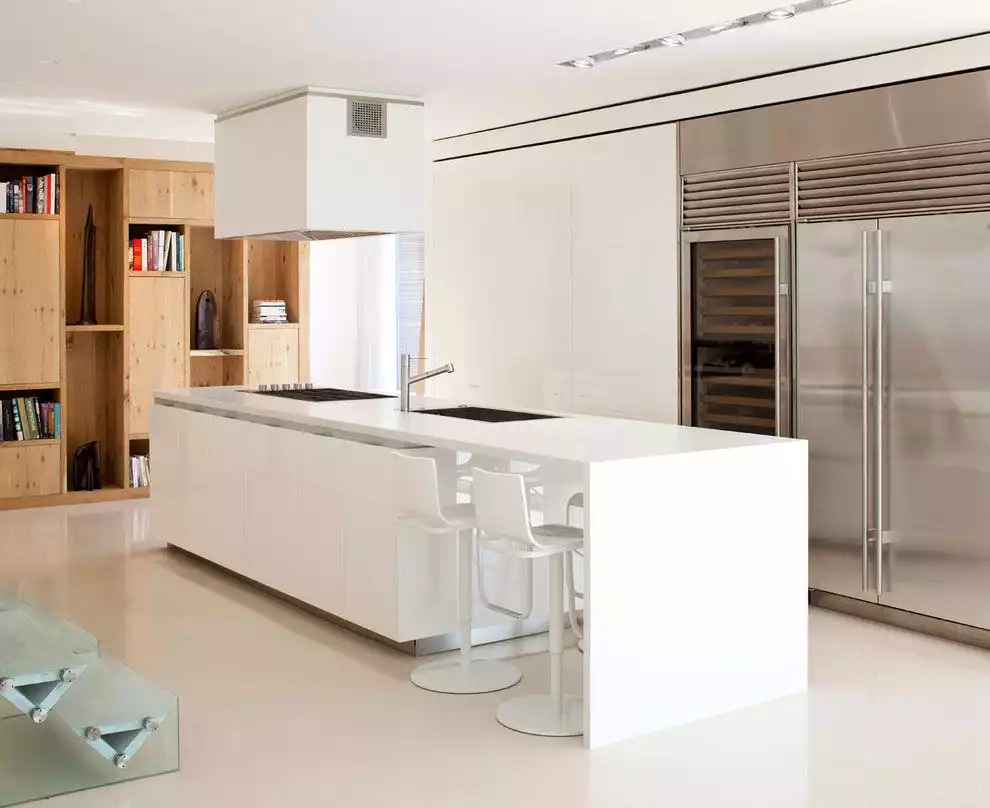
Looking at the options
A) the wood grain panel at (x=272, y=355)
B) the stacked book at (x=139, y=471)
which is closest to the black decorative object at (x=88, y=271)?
the stacked book at (x=139, y=471)

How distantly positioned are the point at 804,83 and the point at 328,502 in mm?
2936

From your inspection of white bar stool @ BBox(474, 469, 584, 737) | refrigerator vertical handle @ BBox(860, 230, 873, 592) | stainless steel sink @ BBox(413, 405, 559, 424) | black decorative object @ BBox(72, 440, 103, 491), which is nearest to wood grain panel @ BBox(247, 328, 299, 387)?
black decorative object @ BBox(72, 440, 103, 491)

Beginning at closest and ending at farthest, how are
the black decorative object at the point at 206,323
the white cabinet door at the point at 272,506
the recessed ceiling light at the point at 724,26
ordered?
1. the recessed ceiling light at the point at 724,26
2. the white cabinet door at the point at 272,506
3. the black decorative object at the point at 206,323

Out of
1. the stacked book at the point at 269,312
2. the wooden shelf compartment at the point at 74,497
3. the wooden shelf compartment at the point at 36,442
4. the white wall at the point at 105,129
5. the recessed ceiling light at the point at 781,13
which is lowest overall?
the wooden shelf compartment at the point at 74,497

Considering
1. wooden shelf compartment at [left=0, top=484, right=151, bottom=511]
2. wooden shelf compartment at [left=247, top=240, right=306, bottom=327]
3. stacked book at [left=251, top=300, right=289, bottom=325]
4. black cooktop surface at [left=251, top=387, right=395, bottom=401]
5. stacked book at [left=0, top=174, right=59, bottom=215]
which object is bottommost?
wooden shelf compartment at [left=0, top=484, right=151, bottom=511]

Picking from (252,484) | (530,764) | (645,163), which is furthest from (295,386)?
(530,764)

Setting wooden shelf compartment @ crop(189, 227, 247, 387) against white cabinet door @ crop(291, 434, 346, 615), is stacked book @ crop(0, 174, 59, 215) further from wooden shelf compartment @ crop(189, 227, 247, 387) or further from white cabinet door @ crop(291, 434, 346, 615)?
white cabinet door @ crop(291, 434, 346, 615)

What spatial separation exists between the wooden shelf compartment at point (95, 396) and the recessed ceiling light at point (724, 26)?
5707mm

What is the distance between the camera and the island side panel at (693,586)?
399 cm

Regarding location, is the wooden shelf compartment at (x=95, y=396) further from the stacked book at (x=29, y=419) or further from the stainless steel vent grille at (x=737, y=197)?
the stainless steel vent grille at (x=737, y=197)

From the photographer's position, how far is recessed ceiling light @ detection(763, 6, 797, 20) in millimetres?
4543

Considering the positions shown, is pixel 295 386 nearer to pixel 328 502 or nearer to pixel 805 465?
pixel 328 502

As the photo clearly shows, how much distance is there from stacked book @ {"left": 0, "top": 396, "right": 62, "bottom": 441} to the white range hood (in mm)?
2792

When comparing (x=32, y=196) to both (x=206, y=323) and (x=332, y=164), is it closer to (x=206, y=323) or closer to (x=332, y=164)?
(x=206, y=323)
